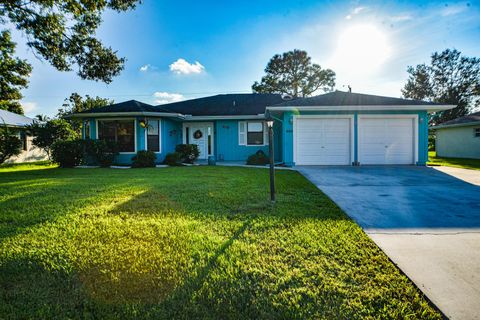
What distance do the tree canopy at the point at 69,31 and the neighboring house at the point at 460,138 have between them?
22.1 metres

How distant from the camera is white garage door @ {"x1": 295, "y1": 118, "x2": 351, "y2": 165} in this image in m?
11.0

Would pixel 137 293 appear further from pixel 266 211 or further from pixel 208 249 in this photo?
pixel 266 211

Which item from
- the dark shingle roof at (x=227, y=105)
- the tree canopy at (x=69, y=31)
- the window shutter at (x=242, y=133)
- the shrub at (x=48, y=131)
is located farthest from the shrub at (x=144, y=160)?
the shrub at (x=48, y=131)

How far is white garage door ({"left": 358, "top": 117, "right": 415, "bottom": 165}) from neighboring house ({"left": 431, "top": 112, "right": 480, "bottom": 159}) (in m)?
9.76

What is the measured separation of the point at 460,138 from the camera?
59.2 feet

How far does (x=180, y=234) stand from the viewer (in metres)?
3.06

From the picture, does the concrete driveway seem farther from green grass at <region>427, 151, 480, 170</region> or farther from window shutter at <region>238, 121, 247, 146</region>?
window shutter at <region>238, 121, 247, 146</region>

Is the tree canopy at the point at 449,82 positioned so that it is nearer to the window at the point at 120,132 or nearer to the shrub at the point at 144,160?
the shrub at the point at 144,160

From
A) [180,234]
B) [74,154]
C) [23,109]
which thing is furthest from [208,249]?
[23,109]

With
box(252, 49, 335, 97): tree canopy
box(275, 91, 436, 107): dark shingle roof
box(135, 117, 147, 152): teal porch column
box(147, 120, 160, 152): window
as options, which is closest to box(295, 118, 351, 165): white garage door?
box(275, 91, 436, 107): dark shingle roof

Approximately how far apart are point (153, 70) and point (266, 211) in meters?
18.4

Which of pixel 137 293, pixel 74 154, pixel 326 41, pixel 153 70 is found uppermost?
pixel 153 70

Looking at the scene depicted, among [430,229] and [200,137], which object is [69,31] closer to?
[200,137]

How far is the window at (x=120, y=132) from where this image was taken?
12.6m
